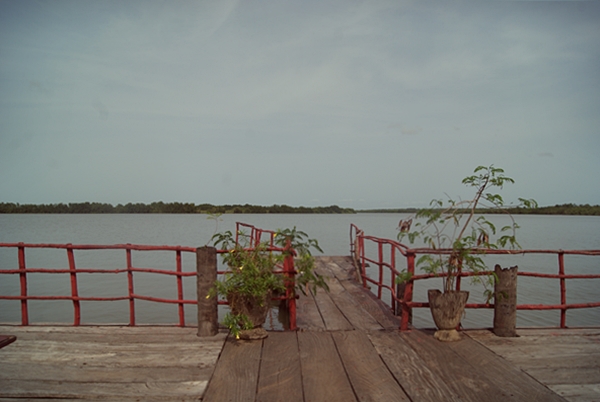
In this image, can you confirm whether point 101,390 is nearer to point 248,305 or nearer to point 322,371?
point 248,305

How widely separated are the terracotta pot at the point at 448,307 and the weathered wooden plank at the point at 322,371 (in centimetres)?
125

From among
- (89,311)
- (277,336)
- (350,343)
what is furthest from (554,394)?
(89,311)

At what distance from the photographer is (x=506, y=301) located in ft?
15.5

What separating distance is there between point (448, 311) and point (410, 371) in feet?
3.48

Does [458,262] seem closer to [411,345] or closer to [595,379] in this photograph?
[411,345]

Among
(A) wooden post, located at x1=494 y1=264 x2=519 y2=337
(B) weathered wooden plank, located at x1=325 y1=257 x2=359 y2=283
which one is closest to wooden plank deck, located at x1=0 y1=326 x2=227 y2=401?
(A) wooden post, located at x1=494 y1=264 x2=519 y2=337

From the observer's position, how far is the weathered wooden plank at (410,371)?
3.29 m

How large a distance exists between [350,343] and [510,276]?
2056 mm

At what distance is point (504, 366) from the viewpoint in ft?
12.7

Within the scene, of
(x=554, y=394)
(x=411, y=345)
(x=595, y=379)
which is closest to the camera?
(x=554, y=394)

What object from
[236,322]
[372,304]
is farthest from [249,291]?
[372,304]

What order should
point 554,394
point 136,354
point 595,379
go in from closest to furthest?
1. point 554,394
2. point 595,379
3. point 136,354

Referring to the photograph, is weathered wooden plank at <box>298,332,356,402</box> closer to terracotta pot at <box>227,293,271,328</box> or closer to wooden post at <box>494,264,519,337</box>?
terracotta pot at <box>227,293,271,328</box>

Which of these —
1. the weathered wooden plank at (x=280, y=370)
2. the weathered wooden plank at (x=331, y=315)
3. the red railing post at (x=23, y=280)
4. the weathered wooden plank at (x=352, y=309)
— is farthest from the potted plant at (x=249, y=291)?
the red railing post at (x=23, y=280)
